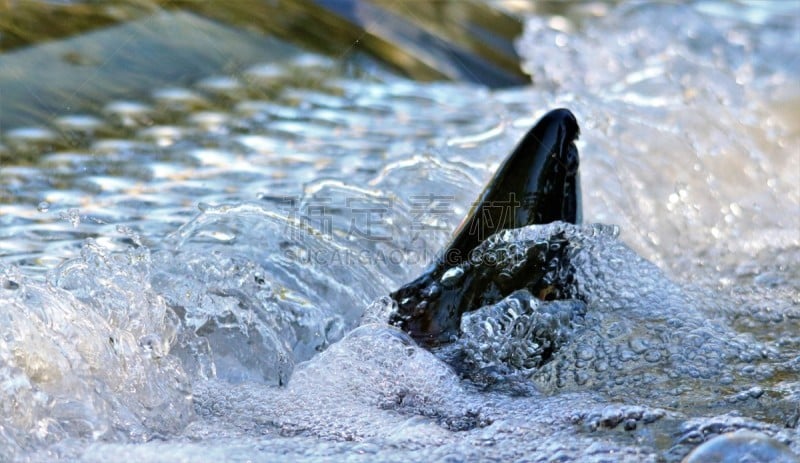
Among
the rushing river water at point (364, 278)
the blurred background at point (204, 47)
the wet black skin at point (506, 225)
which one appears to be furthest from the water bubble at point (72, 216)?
the wet black skin at point (506, 225)

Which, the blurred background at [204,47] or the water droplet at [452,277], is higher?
the blurred background at [204,47]

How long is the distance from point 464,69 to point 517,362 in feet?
7.32

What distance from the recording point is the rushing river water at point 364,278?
1.34 meters

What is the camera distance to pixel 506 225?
5.59 feet

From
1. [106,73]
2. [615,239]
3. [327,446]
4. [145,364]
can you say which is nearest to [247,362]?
[145,364]

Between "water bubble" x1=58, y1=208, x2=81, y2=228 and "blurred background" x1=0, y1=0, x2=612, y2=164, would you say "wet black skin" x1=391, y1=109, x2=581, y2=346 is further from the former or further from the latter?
"blurred background" x1=0, y1=0, x2=612, y2=164

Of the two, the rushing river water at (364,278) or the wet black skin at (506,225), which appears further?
the wet black skin at (506,225)

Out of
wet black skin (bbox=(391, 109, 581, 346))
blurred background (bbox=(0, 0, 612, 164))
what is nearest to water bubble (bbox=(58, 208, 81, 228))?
blurred background (bbox=(0, 0, 612, 164))

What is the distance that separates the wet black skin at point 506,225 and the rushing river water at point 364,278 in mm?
42

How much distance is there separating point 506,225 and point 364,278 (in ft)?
1.25

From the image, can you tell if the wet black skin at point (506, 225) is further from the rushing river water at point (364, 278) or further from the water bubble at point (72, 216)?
the water bubble at point (72, 216)

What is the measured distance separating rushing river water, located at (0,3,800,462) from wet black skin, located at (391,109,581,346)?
0.14 feet

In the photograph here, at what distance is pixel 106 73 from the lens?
2895 millimetres

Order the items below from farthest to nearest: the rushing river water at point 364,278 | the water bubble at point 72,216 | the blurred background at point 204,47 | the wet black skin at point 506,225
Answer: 1. the blurred background at point 204,47
2. the water bubble at point 72,216
3. the wet black skin at point 506,225
4. the rushing river water at point 364,278
